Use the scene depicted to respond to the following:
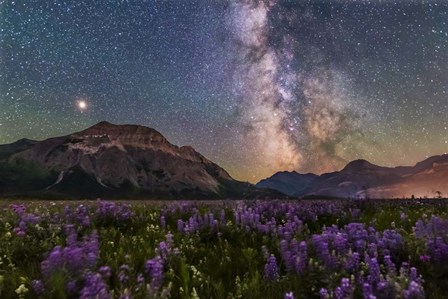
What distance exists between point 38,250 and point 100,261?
6.16 ft

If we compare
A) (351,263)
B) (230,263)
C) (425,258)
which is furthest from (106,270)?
(425,258)

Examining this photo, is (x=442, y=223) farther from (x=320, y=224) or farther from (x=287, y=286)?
(x=320, y=224)

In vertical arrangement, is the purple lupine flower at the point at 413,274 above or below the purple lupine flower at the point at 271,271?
above

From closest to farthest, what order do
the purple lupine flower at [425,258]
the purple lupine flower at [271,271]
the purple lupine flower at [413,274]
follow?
1. the purple lupine flower at [413,274]
2. the purple lupine flower at [271,271]
3. the purple lupine flower at [425,258]

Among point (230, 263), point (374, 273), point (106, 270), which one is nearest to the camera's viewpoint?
point (106, 270)

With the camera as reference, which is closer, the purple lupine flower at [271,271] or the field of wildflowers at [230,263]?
the field of wildflowers at [230,263]

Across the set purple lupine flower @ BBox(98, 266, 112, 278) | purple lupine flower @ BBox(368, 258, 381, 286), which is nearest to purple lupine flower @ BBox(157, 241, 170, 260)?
purple lupine flower @ BBox(98, 266, 112, 278)

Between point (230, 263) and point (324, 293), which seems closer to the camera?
point (324, 293)

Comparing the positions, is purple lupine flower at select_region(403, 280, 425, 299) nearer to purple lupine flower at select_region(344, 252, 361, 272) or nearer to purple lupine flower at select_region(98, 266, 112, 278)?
purple lupine flower at select_region(344, 252, 361, 272)

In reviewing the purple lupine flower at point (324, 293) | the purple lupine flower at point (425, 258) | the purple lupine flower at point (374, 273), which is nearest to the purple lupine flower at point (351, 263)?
the purple lupine flower at point (374, 273)

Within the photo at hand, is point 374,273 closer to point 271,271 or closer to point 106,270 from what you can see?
point 271,271

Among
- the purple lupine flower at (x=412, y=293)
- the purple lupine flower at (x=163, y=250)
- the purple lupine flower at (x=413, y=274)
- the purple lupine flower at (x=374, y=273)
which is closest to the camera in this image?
the purple lupine flower at (x=412, y=293)

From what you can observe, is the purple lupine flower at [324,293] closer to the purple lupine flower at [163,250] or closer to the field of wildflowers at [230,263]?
the field of wildflowers at [230,263]

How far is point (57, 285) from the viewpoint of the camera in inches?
143
